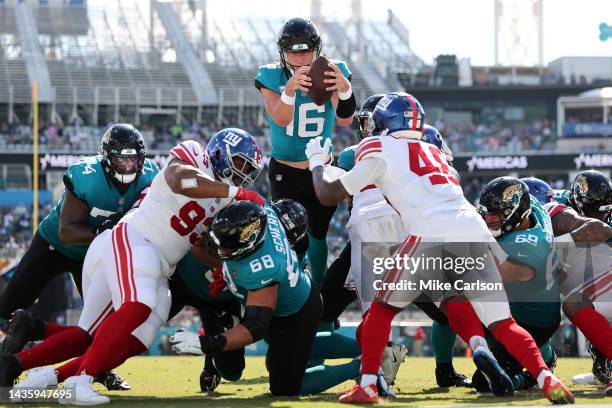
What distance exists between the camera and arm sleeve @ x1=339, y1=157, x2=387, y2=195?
20.9ft

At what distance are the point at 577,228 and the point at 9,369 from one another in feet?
13.8

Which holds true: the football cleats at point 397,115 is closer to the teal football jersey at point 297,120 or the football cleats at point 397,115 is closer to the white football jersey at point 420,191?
the white football jersey at point 420,191

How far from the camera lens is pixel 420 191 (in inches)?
252

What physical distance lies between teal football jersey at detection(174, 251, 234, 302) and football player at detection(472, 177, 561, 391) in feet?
6.56

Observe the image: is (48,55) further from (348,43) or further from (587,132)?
(587,132)

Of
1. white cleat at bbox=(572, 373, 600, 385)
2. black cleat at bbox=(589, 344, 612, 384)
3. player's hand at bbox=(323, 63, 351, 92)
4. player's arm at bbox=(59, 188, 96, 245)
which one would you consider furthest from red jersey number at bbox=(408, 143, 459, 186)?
white cleat at bbox=(572, 373, 600, 385)

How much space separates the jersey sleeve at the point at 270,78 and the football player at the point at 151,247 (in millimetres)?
1282

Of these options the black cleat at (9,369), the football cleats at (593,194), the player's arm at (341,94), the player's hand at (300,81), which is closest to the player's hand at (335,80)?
the player's arm at (341,94)

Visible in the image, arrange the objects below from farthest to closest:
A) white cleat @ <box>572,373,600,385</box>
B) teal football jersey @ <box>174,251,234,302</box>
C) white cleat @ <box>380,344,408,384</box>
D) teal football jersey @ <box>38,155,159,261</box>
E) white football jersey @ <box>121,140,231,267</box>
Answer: white cleat @ <box>572,373,600,385</box> → teal football jersey @ <box>38,155,159,261</box> → teal football jersey @ <box>174,251,234,302</box> → white cleat @ <box>380,344,408,384</box> → white football jersey @ <box>121,140,231,267</box>

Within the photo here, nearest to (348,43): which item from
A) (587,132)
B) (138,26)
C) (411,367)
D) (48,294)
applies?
(138,26)

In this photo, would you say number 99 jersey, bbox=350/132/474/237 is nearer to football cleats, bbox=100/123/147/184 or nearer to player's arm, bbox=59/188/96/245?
football cleats, bbox=100/123/147/184

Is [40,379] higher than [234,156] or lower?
lower

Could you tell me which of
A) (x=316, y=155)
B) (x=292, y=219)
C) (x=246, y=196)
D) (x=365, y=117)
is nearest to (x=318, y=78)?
(x=365, y=117)

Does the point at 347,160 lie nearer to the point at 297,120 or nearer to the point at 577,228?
the point at 297,120
